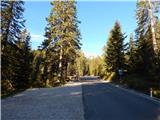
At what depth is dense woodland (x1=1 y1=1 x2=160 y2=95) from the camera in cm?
4369

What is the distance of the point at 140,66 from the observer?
172ft

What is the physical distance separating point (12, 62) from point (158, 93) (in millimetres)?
22819

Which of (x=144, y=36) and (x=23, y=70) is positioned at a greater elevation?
(x=144, y=36)

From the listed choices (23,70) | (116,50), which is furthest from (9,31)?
(116,50)

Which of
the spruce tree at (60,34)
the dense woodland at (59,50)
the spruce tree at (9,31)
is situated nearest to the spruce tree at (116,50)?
the dense woodland at (59,50)

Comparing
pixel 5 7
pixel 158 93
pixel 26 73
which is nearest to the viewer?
pixel 158 93

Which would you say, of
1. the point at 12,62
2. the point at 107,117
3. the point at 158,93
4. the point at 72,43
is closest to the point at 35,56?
the point at 72,43

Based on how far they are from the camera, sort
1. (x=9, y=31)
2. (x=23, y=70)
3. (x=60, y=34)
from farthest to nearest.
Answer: (x=60, y=34)
(x=23, y=70)
(x=9, y=31)

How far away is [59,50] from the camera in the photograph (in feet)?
216

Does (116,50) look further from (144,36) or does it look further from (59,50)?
(144,36)

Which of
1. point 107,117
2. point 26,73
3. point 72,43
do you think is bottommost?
point 107,117

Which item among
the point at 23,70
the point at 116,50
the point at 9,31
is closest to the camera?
the point at 9,31

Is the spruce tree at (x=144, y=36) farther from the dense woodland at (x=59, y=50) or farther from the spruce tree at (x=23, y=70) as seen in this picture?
the spruce tree at (x=23, y=70)

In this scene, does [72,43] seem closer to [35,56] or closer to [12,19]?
[35,56]
